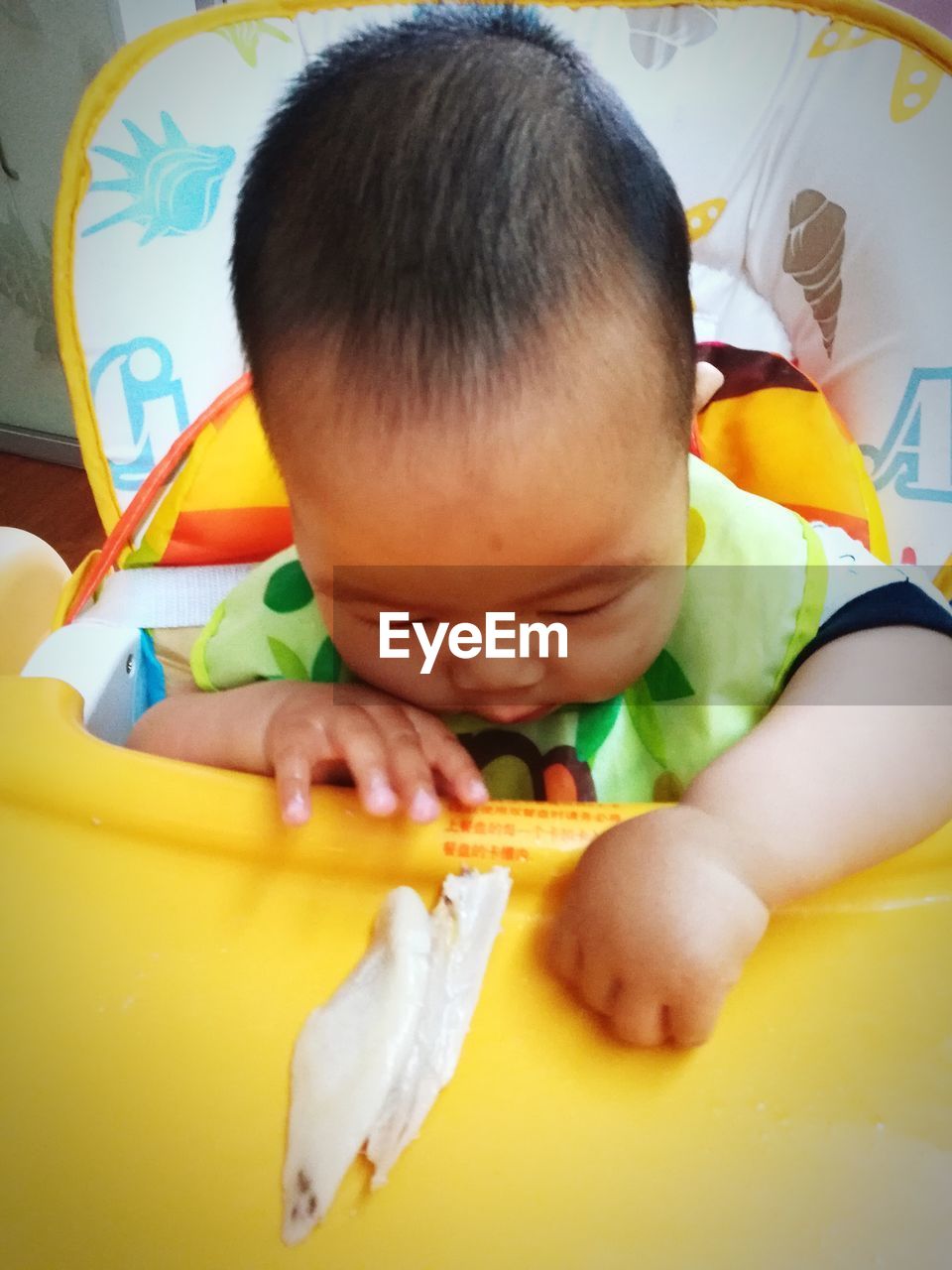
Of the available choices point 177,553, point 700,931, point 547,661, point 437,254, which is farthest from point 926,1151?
point 177,553

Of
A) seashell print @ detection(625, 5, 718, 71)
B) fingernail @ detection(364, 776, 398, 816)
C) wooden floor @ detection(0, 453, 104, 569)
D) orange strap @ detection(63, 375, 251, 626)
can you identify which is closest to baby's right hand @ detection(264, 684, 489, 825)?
fingernail @ detection(364, 776, 398, 816)

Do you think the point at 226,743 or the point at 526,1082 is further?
the point at 226,743

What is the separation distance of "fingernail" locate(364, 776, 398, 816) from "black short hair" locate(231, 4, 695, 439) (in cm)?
17

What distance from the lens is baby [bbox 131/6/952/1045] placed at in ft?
1.10

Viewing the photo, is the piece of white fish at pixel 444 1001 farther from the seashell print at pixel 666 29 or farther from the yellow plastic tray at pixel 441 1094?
the seashell print at pixel 666 29

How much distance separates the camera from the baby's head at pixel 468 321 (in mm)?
334

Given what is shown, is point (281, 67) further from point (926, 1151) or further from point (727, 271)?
point (926, 1151)

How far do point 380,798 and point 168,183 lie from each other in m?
0.50

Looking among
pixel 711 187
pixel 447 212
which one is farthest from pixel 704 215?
pixel 447 212

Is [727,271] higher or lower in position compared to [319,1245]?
higher

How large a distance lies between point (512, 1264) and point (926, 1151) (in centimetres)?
14

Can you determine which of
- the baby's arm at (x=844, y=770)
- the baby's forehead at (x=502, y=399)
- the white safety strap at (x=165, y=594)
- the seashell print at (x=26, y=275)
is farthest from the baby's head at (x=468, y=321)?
the seashell print at (x=26, y=275)

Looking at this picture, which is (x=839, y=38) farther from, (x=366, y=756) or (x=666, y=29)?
(x=366, y=756)

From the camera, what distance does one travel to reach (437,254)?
1.08 feet
